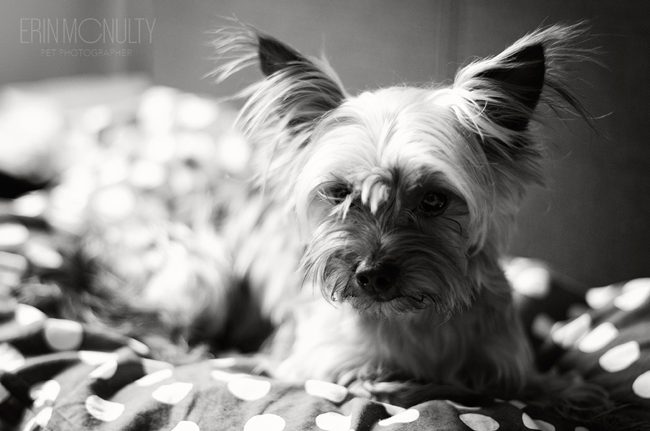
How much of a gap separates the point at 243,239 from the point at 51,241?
0.75 meters

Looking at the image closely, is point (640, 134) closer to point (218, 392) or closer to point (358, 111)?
point (358, 111)

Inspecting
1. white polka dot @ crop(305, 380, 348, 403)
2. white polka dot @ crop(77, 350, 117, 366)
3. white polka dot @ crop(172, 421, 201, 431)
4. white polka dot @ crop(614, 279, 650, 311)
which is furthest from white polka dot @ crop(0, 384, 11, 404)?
white polka dot @ crop(614, 279, 650, 311)

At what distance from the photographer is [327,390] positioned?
167 centimetres

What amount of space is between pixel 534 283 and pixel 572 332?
0.28 m

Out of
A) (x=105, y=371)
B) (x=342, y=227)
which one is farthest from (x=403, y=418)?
(x=105, y=371)

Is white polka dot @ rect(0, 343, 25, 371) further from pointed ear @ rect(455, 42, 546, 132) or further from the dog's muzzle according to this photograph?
pointed ear @ rect(455, 42, 546, 132)

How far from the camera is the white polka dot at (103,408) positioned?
1562 mm

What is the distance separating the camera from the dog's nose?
1.44 meters

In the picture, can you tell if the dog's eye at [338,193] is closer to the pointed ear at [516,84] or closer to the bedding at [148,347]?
the pointed ear at [516,84]

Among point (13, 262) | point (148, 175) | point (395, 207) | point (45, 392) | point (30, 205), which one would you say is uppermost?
point (395, 207)

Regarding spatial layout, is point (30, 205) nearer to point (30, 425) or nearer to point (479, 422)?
point (30, 425)

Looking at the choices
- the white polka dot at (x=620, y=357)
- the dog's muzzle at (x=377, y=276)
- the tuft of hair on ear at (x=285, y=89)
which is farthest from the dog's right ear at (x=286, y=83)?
the white polka dot at (x=620, y=357)

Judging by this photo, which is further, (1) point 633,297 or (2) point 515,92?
(1) point 633,297

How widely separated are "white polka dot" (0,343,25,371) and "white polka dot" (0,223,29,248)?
23.4 inches
